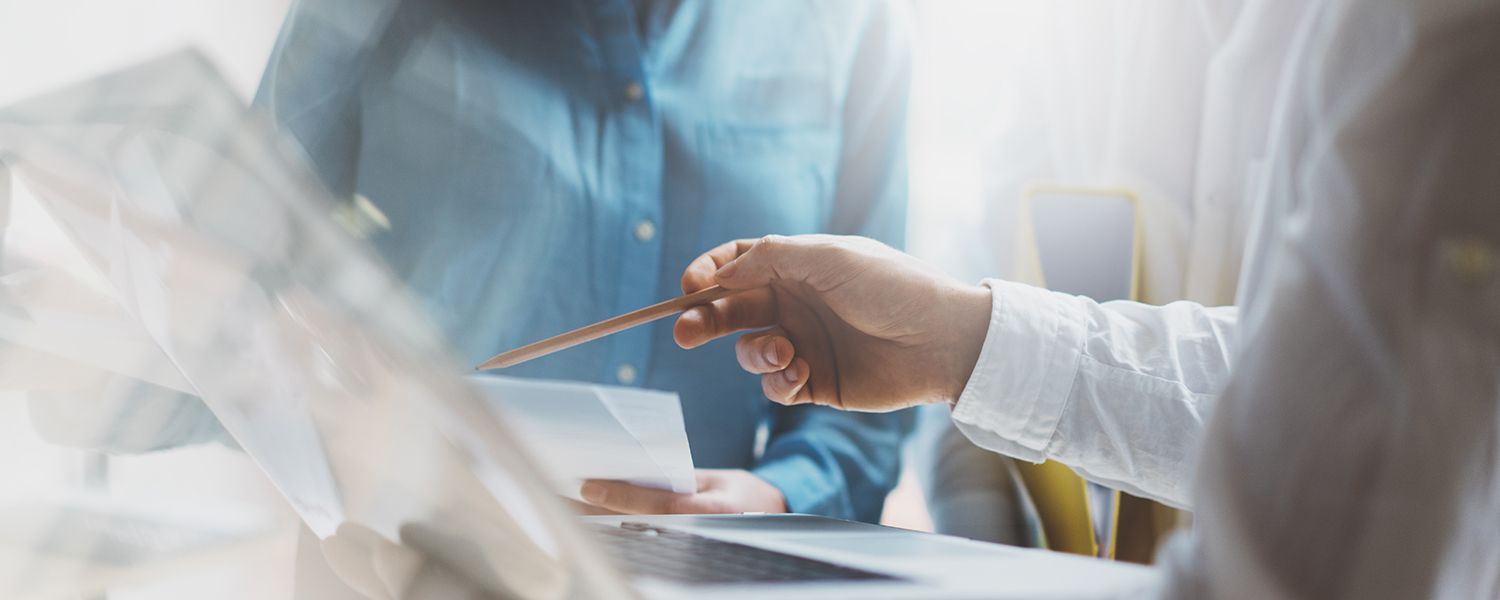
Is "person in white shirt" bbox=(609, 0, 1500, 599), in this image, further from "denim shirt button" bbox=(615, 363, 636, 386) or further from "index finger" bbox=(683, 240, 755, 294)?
"denim shirt button" bbox=(615, 363, 636, 386)

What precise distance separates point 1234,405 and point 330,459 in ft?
0.77

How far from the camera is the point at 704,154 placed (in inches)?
34.1

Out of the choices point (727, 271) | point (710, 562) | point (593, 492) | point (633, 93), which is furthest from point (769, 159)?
point (710, 562)

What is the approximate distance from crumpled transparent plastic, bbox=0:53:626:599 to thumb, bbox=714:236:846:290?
0.28m

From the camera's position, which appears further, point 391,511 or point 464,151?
point 464,151

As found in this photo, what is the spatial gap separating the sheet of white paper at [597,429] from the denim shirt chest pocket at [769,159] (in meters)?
0.41

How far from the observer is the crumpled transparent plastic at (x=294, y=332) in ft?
0.63

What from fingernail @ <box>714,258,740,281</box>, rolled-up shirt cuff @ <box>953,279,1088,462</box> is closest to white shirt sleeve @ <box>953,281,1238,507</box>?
rolled-up shirt cuff @ <box>953,279,1088,462</box>

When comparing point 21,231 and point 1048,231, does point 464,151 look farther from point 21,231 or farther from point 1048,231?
point 1048,231

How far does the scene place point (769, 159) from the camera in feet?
2.89

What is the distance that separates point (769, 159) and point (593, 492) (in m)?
0.47

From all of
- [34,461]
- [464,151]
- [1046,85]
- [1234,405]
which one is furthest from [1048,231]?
[34,461]

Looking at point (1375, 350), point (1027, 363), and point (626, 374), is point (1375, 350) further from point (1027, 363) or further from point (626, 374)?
point (626, 374)

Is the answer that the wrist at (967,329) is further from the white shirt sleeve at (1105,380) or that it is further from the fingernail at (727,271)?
the fingernail at (727,271)
